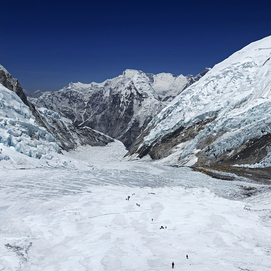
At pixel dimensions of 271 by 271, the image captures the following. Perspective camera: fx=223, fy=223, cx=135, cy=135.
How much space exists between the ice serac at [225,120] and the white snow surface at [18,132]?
2452cm

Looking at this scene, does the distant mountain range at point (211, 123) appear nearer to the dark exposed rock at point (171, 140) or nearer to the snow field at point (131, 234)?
the dark exposed rock at point (171, 140)

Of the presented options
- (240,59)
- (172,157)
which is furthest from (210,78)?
(172,157)

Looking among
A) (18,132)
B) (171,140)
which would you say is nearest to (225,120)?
(171,140)

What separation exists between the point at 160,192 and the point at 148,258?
1015 cm

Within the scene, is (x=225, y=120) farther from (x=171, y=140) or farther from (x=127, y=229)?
(x=127, y=229)

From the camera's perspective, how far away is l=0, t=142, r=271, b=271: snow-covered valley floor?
6902 millimetres

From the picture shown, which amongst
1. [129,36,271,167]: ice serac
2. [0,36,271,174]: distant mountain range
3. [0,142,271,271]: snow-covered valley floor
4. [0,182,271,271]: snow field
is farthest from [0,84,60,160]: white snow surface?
[129,36,271,167]: ice serac

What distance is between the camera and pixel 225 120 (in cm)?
4247

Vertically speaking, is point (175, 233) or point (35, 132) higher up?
point (35, 132)

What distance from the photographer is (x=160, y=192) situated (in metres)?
17.2

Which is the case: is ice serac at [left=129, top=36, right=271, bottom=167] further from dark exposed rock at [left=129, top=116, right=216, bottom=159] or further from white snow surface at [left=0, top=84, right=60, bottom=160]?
white snow surface at [left=0, top=84, right=60, bottom=160]

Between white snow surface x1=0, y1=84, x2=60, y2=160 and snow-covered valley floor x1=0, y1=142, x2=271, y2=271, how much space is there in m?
15.4

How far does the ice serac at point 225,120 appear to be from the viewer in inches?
1379

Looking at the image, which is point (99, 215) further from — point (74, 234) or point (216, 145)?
point (216, 145)
